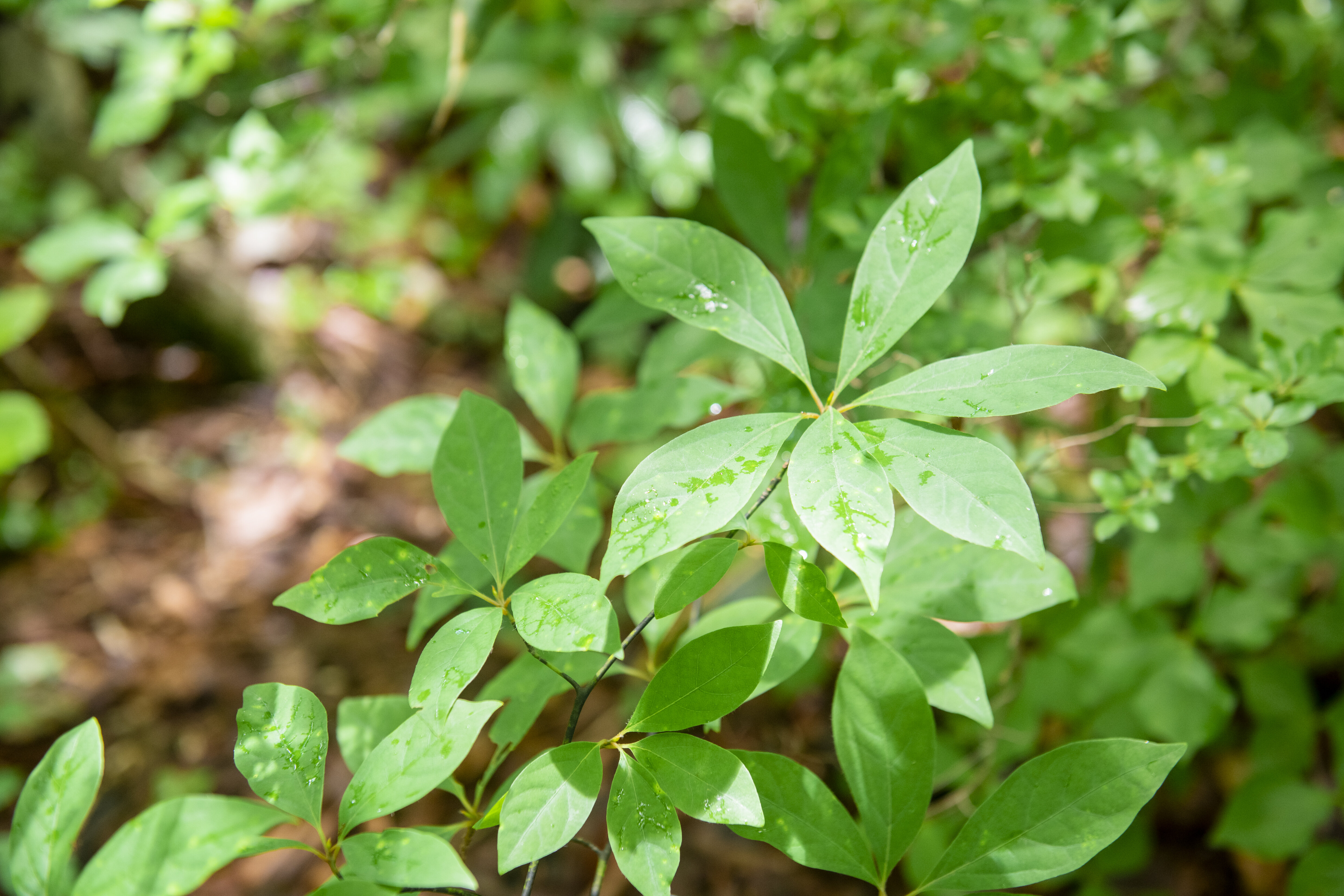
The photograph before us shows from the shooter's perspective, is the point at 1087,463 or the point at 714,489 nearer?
the point at 714,489

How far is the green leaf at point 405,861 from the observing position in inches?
22.2

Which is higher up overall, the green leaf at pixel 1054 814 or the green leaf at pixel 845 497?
the green leaf at pixel 845 497

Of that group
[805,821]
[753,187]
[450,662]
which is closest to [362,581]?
[450,662]

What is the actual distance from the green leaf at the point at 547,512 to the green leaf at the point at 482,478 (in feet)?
0.05

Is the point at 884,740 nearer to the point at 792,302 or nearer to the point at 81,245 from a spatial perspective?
the point at 792,302

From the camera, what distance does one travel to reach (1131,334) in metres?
1.10

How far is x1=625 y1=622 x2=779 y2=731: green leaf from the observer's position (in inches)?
24.0

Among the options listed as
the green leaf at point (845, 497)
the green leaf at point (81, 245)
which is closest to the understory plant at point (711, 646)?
the green leaf at point (845, 497)

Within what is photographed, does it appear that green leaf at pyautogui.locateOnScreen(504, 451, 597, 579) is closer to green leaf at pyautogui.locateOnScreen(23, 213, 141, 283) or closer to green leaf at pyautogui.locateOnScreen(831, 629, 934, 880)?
green leaf at pyautogui.locateOnScreen(831, 629, 934, 880)

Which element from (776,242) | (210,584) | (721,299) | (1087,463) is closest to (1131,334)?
(1087,463)

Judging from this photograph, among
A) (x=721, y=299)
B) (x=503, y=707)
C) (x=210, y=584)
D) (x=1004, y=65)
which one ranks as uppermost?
(x=1004, y=65)

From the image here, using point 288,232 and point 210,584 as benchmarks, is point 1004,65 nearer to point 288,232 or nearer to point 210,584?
point 210,584

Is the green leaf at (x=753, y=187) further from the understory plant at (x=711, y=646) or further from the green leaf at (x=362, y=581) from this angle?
the green leaf at (x=362, y=581)

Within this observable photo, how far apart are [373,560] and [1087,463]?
125cm
